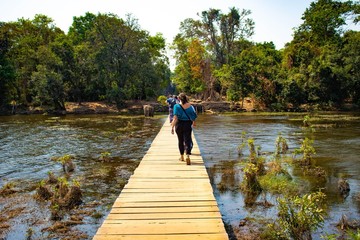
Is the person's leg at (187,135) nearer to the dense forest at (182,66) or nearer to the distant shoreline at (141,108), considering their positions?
the distant shoreline at (141,108)

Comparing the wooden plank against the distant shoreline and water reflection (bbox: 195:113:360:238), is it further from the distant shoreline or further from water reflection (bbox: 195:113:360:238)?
the distant shoreline

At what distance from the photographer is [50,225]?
651cm

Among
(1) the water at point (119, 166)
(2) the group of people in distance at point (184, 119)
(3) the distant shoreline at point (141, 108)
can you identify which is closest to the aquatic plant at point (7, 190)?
(1) the water at point (119, 166)

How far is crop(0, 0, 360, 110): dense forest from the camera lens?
38.2m

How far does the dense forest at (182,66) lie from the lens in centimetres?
3825

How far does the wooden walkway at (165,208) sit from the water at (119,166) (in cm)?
91

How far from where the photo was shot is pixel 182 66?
165 ft

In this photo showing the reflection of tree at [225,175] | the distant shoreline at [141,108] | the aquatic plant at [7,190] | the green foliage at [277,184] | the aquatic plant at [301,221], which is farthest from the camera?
the distant shoreline at [141,108]

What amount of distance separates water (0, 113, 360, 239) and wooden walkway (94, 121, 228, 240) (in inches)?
35.8

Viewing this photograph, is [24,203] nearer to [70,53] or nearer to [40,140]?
[40,140]

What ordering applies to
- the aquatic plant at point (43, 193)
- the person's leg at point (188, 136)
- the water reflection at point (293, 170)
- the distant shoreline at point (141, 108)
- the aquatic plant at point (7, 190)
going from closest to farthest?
1. the water reflection at point (293, 170)
2. the aquatic plant at point (43, 193)
3. the aquatic plant at point (7, 190)
4. the person's leg at point (188, 136)
5. the distant shoreline at point (141, 108)

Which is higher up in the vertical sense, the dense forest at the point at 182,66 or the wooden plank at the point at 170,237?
the dense forest at the point at 182,66

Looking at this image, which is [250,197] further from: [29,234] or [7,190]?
[7,190]

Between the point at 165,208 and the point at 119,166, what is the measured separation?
6.45 metres
